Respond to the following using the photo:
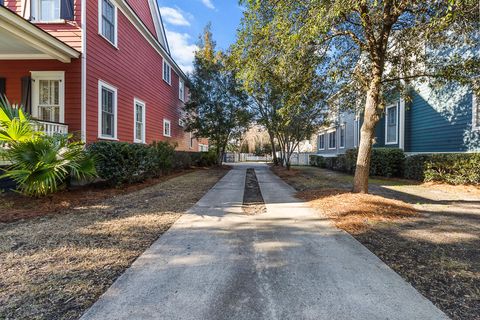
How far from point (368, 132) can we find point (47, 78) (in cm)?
930

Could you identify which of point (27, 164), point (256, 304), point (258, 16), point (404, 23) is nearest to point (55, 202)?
point (27, 164)

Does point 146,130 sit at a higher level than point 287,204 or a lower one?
higher

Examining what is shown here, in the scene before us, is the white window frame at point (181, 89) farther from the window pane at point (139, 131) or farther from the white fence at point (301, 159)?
the white fence at point (301, 159)

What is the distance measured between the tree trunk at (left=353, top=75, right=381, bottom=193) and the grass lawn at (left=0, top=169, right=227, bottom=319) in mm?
4136

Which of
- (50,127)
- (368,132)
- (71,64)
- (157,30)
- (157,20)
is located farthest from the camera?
(157,30)

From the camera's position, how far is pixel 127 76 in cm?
1113

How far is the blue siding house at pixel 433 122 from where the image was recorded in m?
9.74

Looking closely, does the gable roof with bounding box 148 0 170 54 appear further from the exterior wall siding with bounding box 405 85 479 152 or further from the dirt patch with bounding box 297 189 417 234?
the dirt patch with bounding box 297 189 417 234

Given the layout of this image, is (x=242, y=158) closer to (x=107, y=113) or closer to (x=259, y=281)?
(x=107, y=113)

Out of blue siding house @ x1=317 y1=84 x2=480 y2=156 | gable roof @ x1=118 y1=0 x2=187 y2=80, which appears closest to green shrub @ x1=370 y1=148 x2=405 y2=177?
blue siding house @ x1=317 y1=84 x2=480 y2=156

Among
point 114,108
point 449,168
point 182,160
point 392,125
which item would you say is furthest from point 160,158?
point 392,125

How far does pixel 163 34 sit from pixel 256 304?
1817cm

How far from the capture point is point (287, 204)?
6.25 m

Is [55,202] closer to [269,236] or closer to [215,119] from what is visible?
[269,236]
